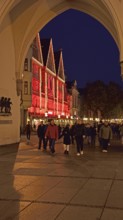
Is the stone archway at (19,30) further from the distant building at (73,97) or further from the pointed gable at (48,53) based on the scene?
the distant building at (73,97)

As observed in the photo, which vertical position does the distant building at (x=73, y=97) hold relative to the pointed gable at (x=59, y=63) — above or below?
below

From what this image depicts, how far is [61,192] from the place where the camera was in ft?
28.2

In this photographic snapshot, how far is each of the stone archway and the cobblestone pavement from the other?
1263 cm

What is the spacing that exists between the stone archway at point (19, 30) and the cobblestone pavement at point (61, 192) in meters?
12.6

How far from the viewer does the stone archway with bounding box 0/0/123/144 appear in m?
24.6

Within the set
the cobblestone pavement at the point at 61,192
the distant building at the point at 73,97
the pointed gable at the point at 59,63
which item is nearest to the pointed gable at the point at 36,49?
the pointed gable at the point at 59,63

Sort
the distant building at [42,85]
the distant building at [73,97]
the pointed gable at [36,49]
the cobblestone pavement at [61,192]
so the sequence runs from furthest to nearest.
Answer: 1. the distant building at [73,97]
2. the pointed gable at [36,49]
3. the distant building at [42,85]
4. the cobblestone pavement at [61,192]

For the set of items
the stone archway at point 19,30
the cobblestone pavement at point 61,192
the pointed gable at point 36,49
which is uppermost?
the pointed gable at point 36,49

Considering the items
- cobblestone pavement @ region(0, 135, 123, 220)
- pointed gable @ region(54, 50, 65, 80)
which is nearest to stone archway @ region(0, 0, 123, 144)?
cobblestone pavement @ region(0, 135, 123, 220)

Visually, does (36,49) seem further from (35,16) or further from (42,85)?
(35,16)

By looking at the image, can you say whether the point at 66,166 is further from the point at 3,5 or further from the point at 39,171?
the point at 3,5

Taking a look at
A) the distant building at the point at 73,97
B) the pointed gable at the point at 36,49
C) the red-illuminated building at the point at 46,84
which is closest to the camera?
the pointed gable at the point at 36,49

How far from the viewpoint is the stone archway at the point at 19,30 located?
968 inches

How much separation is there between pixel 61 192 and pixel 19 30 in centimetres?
1934
